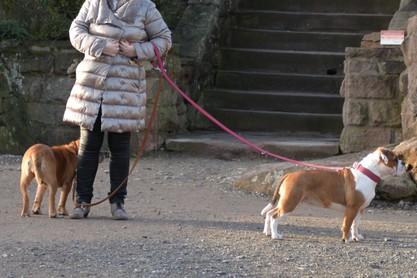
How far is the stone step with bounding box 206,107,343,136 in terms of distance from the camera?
42.4ft

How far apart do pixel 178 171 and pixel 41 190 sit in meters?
2.88

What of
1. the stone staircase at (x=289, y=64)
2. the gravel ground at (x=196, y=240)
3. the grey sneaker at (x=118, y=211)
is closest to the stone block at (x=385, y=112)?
the stone staircase at (x=289, y=64)

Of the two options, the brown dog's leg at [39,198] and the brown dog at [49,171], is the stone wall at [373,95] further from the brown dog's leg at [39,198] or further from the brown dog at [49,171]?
the brown dog's leg at [39,198]

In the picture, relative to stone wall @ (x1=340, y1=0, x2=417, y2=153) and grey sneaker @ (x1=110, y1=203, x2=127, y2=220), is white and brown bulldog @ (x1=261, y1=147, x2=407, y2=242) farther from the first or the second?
stone wall @ (x1=340, y1=0, x2=417, y2=153)

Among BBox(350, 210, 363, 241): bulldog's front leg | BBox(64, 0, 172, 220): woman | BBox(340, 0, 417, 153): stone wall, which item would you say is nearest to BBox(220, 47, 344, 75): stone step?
BBox(340, 0, 417, 153): stone wall

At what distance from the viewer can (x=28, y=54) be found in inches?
484

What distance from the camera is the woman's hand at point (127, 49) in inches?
316

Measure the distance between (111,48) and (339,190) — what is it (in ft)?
6.85

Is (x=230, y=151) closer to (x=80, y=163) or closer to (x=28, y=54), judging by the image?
(x=28, y=54)

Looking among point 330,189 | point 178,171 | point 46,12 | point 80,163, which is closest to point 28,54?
point 46,12

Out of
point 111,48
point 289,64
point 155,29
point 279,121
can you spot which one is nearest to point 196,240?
point 111,48

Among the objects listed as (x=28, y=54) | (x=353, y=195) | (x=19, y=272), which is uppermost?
(x=28, y=54)

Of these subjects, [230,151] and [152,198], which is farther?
[230,151]

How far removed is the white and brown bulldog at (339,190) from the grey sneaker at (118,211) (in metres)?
1.25
